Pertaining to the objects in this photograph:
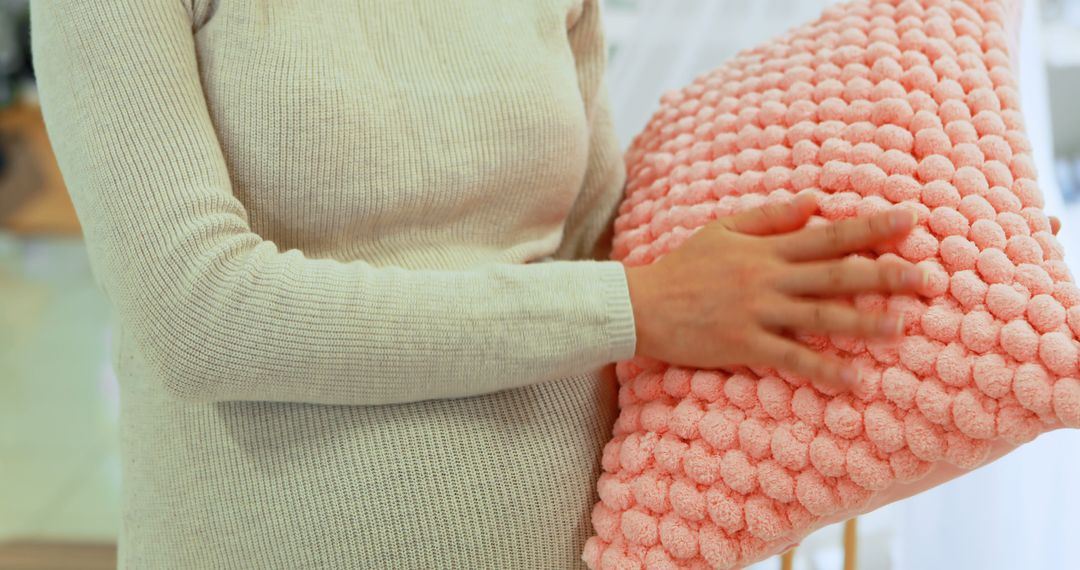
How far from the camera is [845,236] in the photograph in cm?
64

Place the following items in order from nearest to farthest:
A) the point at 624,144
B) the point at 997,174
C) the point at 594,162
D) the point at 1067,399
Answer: the point at 1067,399 → the point at 997,174 → the point at 594,162 → the point at 624,144

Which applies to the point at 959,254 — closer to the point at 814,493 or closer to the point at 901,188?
the point at 901,188

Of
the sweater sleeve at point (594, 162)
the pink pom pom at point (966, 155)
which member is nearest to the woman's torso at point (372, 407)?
the sweater sleeve at point (594, 162)

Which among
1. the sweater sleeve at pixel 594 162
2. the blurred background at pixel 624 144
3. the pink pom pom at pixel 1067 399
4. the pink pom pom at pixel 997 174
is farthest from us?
the blurred background at pixel 624 144

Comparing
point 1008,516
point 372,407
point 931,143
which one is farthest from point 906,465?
point 1008,516

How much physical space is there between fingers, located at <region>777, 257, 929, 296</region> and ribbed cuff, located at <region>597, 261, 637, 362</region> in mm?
109

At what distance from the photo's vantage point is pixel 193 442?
0.71m

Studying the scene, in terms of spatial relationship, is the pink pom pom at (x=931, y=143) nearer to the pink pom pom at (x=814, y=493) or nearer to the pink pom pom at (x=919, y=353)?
the pink pom pom at (x=919, y=353)

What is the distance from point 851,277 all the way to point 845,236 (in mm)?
32

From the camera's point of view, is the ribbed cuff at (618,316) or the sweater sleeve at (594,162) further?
the sweater sleeve at (594,162)

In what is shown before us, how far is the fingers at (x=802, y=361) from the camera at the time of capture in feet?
2.01

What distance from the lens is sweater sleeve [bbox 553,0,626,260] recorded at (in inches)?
34.8

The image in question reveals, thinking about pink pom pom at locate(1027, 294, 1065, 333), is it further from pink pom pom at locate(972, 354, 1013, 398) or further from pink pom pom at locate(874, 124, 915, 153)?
pink pom pom at locate(874, 124, 915, 153)

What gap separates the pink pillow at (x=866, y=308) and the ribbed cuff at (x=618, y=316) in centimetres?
5
